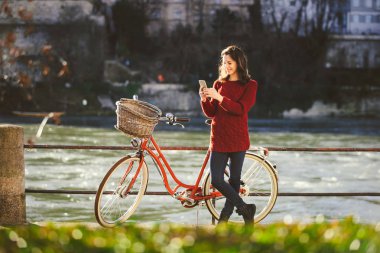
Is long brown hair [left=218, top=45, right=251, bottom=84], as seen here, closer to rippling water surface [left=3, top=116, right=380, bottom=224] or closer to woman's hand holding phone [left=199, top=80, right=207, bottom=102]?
woman's hand holding phone [left=199, top=80, right=207, bottom=102]

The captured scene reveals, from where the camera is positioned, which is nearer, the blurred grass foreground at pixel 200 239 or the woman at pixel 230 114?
the blurred grass foreground at pixel 200 239

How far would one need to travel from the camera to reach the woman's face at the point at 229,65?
5.69 m

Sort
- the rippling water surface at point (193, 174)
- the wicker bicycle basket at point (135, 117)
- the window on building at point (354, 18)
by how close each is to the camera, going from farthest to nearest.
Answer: the window on building at point (354, 18)
the rippling water surface at point (193, 174)
the wicker bicycle basket at point (135, 117)

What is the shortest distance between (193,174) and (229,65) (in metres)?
19.5

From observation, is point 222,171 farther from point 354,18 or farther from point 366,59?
point 354,18

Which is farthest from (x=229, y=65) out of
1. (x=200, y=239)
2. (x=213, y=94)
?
(x=200, y=239)

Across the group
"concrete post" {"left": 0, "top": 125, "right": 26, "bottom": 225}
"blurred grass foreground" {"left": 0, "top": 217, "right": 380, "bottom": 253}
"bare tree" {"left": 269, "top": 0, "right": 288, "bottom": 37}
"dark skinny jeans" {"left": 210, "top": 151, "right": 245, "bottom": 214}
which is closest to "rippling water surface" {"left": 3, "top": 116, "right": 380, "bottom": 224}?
"concrete post" {"left": 0, "top": 125, "right": 26, "bottom": 225}

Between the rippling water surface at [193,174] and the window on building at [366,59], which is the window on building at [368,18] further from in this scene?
the rippling water surface at [193,174]

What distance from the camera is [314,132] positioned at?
1751 inches

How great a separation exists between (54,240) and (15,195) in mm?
3089

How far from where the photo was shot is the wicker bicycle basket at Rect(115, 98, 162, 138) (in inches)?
217

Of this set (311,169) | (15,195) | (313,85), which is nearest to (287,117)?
(313,85)

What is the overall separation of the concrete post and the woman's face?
5.31 feet

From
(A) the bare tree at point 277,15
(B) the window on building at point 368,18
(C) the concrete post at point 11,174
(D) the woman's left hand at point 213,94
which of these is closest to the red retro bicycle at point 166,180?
(D) the woman's left hand at point 213,94
